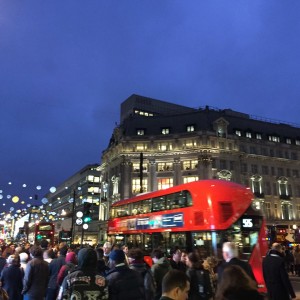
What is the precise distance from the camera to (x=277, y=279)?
8.35 m

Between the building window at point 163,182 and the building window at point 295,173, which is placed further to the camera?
the building window at point 295,173

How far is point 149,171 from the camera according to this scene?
226 feet

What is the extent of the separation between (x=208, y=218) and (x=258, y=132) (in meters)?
60.7

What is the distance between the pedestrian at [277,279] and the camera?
8188mm

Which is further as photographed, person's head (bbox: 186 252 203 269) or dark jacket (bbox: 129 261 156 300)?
person's head (bbox: 186 252 203 269)

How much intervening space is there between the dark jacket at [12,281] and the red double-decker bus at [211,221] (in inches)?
371

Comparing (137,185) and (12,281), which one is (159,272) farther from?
(137,185)

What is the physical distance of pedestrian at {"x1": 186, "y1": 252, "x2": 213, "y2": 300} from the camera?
734cm

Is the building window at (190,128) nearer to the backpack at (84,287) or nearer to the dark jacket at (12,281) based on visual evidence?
the dark jacket at (12,281)

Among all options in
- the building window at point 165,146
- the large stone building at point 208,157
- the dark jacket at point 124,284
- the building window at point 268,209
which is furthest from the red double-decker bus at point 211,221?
the building window at point 268,209

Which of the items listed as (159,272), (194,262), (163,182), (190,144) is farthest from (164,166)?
(194,262)

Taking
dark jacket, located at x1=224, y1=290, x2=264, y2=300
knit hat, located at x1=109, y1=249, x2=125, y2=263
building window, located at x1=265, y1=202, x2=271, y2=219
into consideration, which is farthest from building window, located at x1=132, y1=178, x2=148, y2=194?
dark jacket, located at x1=224, y1=290, x2=264, y2=300

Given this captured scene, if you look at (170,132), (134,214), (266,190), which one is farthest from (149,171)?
(134,214)

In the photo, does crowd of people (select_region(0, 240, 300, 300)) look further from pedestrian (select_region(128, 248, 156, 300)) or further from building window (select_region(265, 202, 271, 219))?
building window (select_region(265, 202, 271, 219))
